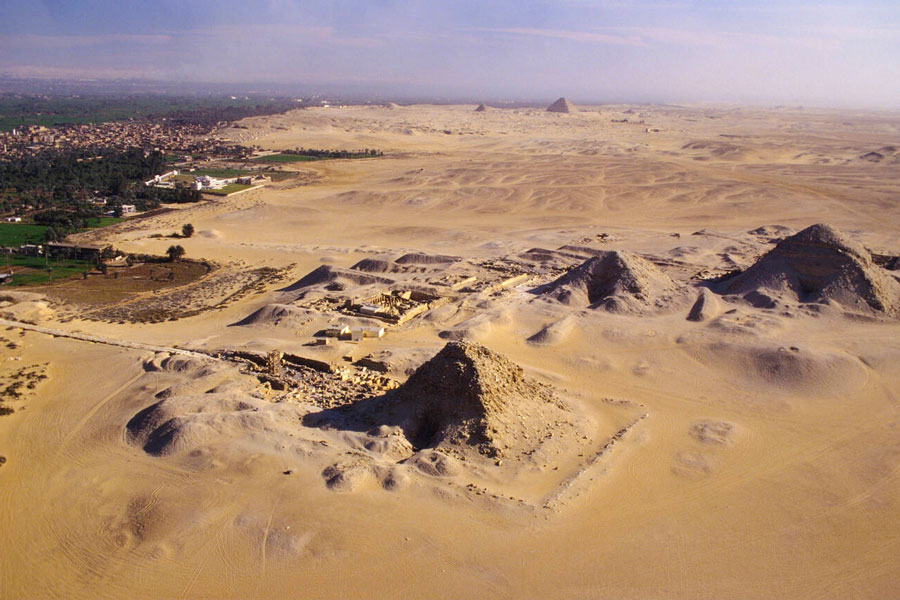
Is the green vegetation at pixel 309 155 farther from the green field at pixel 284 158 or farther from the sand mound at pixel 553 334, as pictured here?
the sand mound at pixel 553 334

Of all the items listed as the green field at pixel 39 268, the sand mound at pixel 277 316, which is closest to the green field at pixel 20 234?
the green field at pixel 39 268

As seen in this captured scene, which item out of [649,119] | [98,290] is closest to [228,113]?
[649,119]

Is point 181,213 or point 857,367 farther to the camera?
point 181,213

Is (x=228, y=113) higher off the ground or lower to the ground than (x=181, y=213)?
higher

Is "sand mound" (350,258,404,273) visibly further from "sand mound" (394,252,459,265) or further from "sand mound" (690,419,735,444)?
"sand mound" (690,419,735,444)

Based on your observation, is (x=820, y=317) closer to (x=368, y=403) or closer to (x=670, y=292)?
(x=670, y=292)

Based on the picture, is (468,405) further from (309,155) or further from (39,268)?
(309,155)
